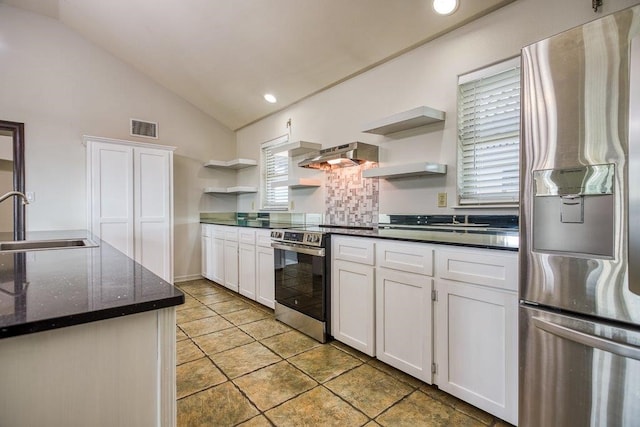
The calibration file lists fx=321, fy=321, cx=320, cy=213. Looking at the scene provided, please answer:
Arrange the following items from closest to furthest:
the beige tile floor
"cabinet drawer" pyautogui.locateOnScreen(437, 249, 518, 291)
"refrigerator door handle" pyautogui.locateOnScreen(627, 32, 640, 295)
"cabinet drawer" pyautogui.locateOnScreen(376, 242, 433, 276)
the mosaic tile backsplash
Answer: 1. "refrigerator door handle" pyautogui.locateOnScreen(627, 32, 640, 295)
2. "cabinet drawer" pyautogui.locateOnScreen(437, 249, 518, 291)
3. the beige tile floor
4. "cabinet drawer" pyautogui.locateOnScreen(376, 242, 433, 276)
5. the mosaic tile backsplash

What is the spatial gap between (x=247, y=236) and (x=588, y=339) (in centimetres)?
313

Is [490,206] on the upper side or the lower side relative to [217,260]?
upper

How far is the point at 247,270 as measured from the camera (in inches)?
148

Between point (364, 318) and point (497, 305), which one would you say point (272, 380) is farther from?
point (497, 305)

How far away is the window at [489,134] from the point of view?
86.0 inches

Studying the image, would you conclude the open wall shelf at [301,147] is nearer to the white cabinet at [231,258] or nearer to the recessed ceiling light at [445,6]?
the white cabinet at [231,258]

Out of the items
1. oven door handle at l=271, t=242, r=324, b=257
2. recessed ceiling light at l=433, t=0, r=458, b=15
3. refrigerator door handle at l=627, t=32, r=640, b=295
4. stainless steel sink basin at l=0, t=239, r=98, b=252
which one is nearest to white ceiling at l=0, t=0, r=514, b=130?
recessed ceiling light at l=433, t=0, r=458, b=15

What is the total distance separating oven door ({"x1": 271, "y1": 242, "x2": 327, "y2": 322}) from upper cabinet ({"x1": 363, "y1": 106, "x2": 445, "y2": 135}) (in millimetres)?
1138

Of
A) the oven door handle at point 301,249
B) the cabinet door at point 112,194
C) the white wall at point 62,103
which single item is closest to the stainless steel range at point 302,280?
the oven door handle at point 301,249

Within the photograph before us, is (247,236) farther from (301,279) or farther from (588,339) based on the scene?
(588,339)

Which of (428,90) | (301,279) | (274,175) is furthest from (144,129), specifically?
(428,90)

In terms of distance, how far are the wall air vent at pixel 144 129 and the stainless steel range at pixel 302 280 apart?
2.72 m

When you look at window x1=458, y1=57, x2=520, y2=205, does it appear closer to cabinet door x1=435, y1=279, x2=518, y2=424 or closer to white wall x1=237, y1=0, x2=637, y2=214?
white wall x1=237, y1=0, x2=637, y2=214

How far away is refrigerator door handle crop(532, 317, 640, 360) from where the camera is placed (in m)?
1.09
